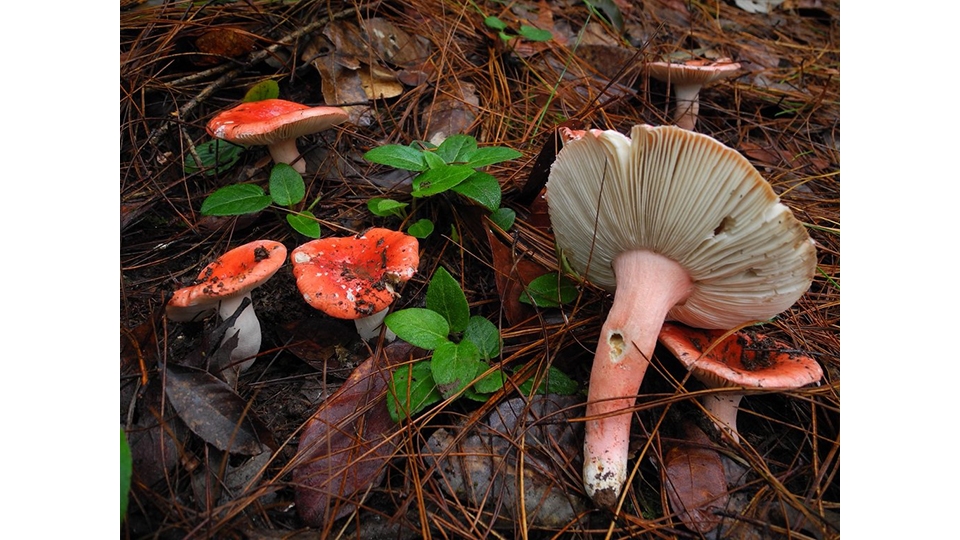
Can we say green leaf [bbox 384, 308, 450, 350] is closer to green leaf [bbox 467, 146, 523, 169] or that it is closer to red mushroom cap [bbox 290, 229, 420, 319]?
red mushroom cap [bbox 290, 229, 420, 319]

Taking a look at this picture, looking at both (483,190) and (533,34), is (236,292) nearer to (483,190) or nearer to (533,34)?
(483,190)

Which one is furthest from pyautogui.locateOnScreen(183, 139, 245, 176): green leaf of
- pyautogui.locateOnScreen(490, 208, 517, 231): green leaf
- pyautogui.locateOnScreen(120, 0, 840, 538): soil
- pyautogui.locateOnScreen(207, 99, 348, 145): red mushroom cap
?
pyautogui.locateOnScreen(490, 208, 517, 231): green leaf

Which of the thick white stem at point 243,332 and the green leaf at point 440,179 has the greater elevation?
the green leaf at point 440,179

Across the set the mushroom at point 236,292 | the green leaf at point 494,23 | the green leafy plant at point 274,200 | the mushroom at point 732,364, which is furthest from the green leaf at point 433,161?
the green leaf at point 494,23

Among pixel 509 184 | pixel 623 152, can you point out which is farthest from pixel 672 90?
pixel 623 152

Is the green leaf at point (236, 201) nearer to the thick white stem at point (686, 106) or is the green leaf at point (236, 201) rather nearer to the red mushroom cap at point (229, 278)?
the red mushroom cap at point (229, 278)

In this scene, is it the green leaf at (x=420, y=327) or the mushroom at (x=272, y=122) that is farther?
the mushroom at (x=272, y=122)
